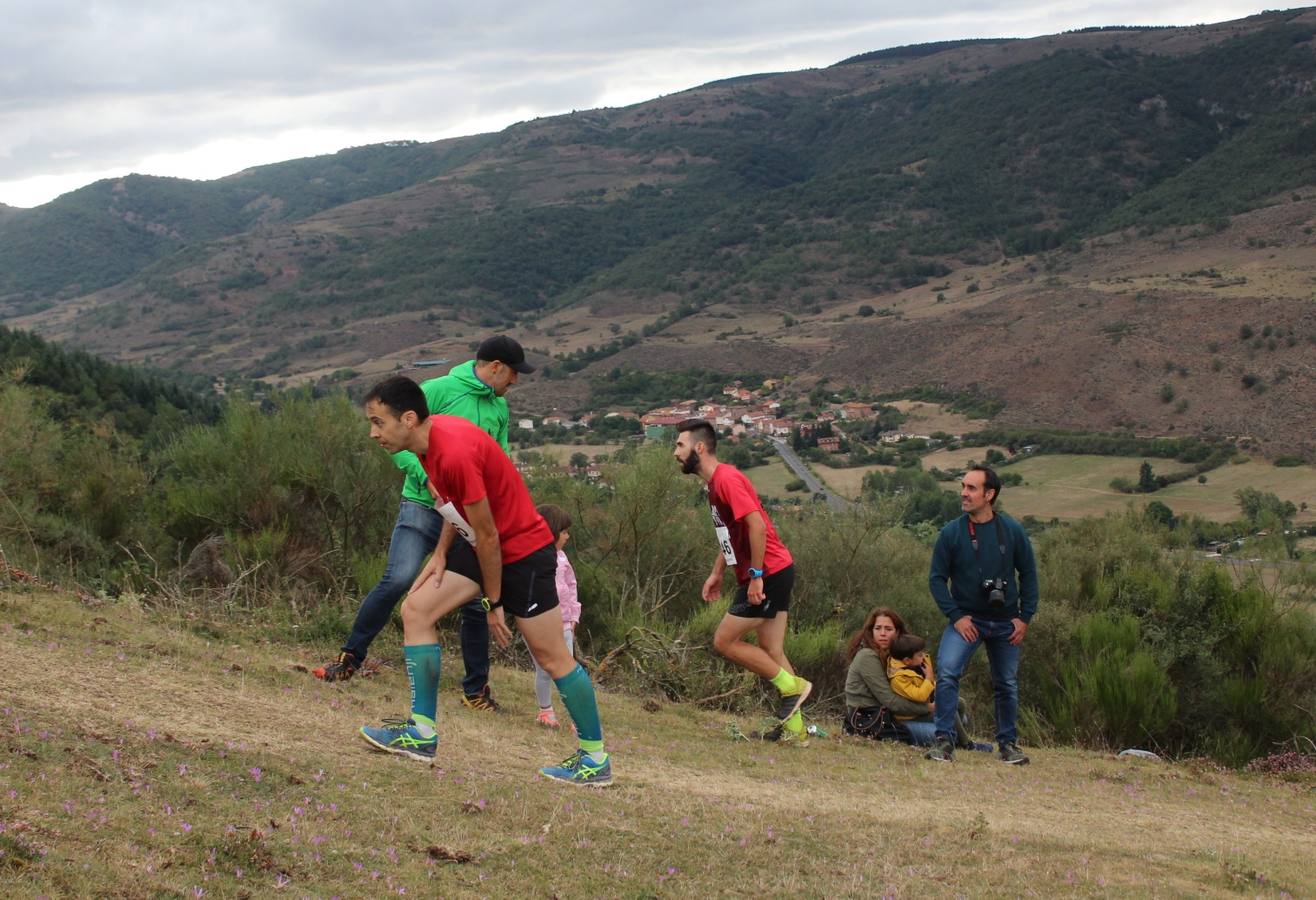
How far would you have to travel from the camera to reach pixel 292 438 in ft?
37.4

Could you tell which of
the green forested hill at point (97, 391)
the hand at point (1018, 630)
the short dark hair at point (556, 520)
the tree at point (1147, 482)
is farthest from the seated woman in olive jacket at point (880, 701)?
the tree at point (1147, 482)

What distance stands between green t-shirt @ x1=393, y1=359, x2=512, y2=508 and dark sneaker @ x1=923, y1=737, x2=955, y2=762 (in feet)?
10.8

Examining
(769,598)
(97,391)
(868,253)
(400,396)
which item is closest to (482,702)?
(769,598)

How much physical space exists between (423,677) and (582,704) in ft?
2.31

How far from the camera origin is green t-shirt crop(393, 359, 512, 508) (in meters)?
6.19

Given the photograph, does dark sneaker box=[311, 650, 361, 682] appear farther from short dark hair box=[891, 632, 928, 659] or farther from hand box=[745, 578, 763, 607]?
short dark hair box=[891, 632, 928, 659]

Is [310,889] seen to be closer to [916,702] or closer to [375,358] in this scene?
[916,702]

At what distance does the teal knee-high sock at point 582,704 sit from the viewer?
16.9 feet

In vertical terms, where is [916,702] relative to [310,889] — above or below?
below

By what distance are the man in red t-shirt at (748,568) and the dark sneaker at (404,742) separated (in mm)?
2234

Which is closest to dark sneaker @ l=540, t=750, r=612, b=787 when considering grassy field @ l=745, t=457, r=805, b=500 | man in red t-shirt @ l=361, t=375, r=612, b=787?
man in red t-shirt @ l=361, t=375, r=612, b=787

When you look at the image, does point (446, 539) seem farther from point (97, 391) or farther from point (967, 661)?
point (97, 391)

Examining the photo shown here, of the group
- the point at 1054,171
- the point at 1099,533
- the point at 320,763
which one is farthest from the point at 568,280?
the point at 320,763

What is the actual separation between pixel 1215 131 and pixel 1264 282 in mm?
60559
